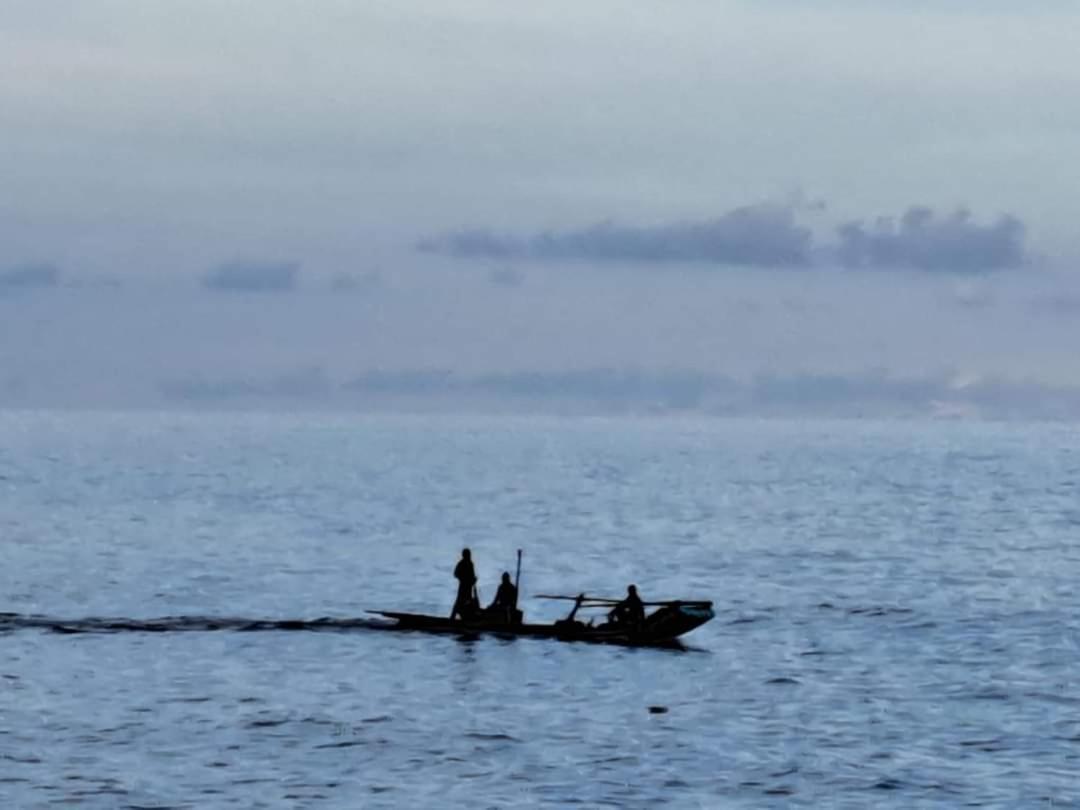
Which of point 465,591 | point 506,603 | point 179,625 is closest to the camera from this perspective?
point 506,603

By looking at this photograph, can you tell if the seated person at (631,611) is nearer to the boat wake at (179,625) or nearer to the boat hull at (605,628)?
the boat hull at (605,628)

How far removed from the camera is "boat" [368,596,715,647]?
5578 cm

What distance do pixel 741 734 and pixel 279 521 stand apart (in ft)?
283

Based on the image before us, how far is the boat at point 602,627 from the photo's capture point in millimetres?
Answer: 55781

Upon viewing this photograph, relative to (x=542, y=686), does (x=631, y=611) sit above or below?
above

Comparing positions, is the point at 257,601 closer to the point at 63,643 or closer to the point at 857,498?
the point at 63,643

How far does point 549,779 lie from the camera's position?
3641 cm

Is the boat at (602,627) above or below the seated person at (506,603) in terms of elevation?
below

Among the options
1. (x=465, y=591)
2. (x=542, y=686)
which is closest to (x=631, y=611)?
(x=465, y=591)

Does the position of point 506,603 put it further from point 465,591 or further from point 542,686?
point 542,686

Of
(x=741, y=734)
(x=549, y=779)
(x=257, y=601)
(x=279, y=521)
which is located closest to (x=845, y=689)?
(x=741, y=734)

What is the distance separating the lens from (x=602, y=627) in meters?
56.0

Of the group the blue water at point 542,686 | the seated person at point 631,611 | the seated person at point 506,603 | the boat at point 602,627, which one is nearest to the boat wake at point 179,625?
the blue water at point 542,686

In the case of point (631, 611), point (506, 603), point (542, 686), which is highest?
point (506, 603)
